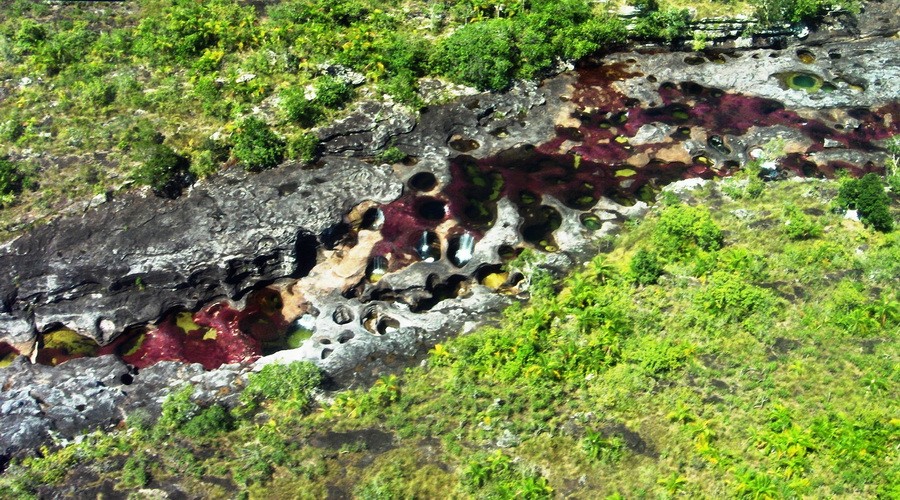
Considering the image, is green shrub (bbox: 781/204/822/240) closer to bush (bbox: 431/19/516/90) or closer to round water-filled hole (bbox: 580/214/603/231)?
round water-filled hole (bbox: 580/214/603/231)

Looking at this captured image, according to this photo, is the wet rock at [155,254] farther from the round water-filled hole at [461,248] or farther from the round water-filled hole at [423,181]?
the round water-filled hole at [461,248]

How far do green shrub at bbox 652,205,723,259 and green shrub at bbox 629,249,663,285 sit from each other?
0.82m

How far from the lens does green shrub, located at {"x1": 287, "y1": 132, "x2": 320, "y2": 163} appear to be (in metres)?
30.7

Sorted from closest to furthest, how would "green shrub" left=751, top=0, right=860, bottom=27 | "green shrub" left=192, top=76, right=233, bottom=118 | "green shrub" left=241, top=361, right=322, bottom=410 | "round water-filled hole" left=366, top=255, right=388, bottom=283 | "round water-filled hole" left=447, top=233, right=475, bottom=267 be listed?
"green shrub" left=241, top=361, right=322, bottom=410 → "round water-filled hole" left=366, top=255, right=388, bottom=283 → "round water-filled hole" left=447, top=233, right=475, bottom=267 → "green shrub" left=192, top=76, right=233, bottom=118 → "green shrub" left=751, top=0, right=860, bottom=27

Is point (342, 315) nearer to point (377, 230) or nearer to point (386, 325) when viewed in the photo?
point (386, 325)

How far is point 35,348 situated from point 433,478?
14321 mm

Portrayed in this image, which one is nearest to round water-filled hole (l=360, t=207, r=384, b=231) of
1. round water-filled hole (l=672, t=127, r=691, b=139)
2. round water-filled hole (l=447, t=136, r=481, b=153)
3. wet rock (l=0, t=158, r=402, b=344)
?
wet rock (l=0, t=158, r=402, b=344)

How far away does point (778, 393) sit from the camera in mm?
22016

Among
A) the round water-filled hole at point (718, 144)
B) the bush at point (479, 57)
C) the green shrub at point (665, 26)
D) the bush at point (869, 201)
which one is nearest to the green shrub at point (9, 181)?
the bush at point (479, 57)

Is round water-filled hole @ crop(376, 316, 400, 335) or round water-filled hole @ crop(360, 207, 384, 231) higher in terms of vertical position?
round water-filled hole @ crop(360, 207, 384, 231)

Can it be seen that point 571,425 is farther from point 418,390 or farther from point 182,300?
point 182,300

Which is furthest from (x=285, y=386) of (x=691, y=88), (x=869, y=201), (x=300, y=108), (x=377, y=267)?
(x=691, y=88)

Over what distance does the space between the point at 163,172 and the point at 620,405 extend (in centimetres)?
1800

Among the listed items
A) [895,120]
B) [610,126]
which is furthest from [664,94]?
[895,120]
